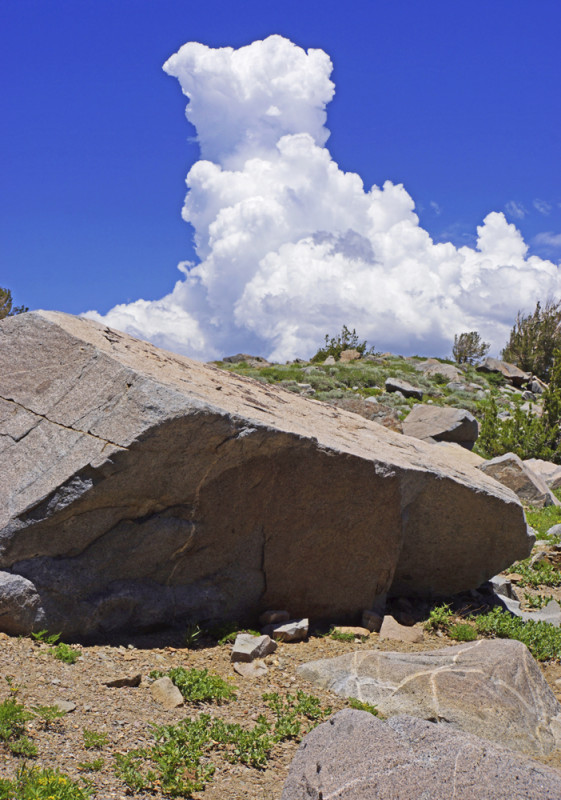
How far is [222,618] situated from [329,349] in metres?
37.9

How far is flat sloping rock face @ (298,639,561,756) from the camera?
489cm

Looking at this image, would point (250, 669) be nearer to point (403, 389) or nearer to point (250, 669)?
point (250, 669)

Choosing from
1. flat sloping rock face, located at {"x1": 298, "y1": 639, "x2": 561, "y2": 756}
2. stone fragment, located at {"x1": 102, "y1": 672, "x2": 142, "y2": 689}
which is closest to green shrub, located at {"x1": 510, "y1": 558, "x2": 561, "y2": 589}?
flat sloping rock face, located at {"x1": 298, "y1": 639, "x2": 561, "y2": 756}

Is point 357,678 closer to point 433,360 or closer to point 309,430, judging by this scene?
point 309,430

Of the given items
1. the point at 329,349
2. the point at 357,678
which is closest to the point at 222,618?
the point at 357,678

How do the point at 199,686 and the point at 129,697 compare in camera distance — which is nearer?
the point at 129,697

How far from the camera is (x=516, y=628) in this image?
24.0ft

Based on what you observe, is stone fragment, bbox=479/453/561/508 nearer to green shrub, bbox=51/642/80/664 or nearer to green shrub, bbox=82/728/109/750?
green shrub, bbox=51/642/80/664

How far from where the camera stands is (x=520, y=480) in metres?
14.7

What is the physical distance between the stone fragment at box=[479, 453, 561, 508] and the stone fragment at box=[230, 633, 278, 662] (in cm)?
989

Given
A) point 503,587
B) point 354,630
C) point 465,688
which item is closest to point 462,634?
point 354,630

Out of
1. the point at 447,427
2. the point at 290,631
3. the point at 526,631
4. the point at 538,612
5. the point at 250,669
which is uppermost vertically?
the point at 447,427

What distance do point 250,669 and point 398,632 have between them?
79.9 inches

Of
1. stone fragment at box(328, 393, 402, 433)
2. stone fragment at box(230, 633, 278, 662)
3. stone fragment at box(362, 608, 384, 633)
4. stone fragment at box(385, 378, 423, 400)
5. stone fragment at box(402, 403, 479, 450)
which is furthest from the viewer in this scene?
stone fragment at box(385, 378, 423, 400)
